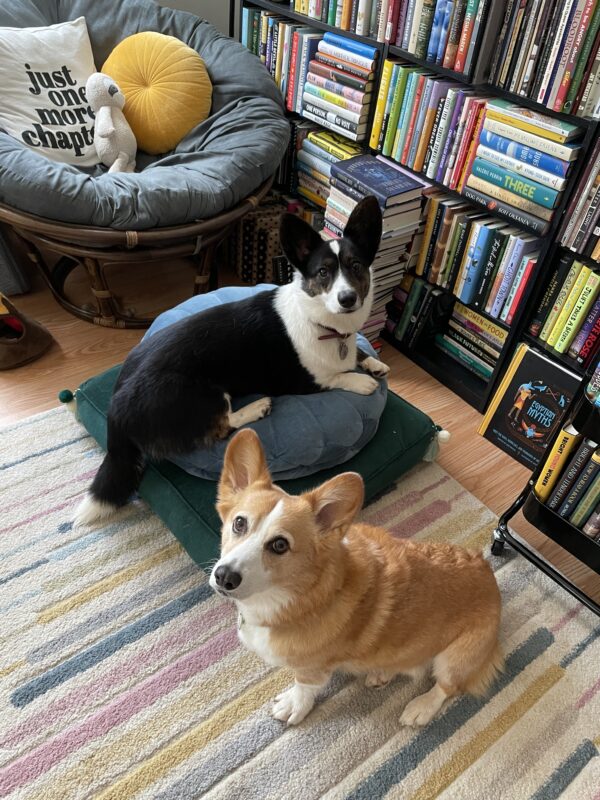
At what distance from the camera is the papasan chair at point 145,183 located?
197 cm

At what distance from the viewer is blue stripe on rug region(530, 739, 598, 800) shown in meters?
1.29

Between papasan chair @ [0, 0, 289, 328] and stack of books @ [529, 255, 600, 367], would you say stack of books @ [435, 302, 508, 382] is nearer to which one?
stack of books @ [529, 255, 600, 367]

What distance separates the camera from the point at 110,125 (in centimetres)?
235

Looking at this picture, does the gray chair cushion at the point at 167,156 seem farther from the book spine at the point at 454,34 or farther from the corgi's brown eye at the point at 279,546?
the corgi's brown eye at the point at 279,546

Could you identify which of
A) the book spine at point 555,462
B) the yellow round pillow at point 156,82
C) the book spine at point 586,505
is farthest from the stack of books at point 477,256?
the yellow round pillow at point 156,82

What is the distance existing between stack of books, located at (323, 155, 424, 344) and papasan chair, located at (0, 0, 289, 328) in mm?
339

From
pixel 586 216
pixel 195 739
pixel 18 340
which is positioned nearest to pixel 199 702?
pixel 195 739

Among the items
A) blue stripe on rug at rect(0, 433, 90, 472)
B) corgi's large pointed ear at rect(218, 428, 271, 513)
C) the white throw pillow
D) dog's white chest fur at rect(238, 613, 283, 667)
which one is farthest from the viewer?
the white throw pillow

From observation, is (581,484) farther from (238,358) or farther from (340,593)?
(238,358)

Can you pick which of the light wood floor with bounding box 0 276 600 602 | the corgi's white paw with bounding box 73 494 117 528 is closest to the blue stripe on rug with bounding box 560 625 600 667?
the light wood floor with bounding box 0 276 600 602

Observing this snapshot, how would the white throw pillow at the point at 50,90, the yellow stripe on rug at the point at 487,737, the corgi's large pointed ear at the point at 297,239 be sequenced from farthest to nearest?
the white throw pillow at the point at 50,90 < the corgi's large pointed ear at the point at 297,239 < the yellow stripe on rug at the point at 487,737

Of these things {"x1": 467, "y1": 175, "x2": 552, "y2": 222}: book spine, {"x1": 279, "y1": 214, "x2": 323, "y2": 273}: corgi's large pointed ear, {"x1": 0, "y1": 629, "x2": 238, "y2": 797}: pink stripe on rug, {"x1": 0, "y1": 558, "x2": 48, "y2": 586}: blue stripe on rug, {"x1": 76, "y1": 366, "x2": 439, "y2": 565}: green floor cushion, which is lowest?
{"x1": 0, "y1": 629, "x2": 238, "y2": 797}: pink stripe on rug

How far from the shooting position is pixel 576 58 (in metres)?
1.54

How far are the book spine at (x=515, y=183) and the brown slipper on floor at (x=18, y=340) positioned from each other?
1768 millimetres
